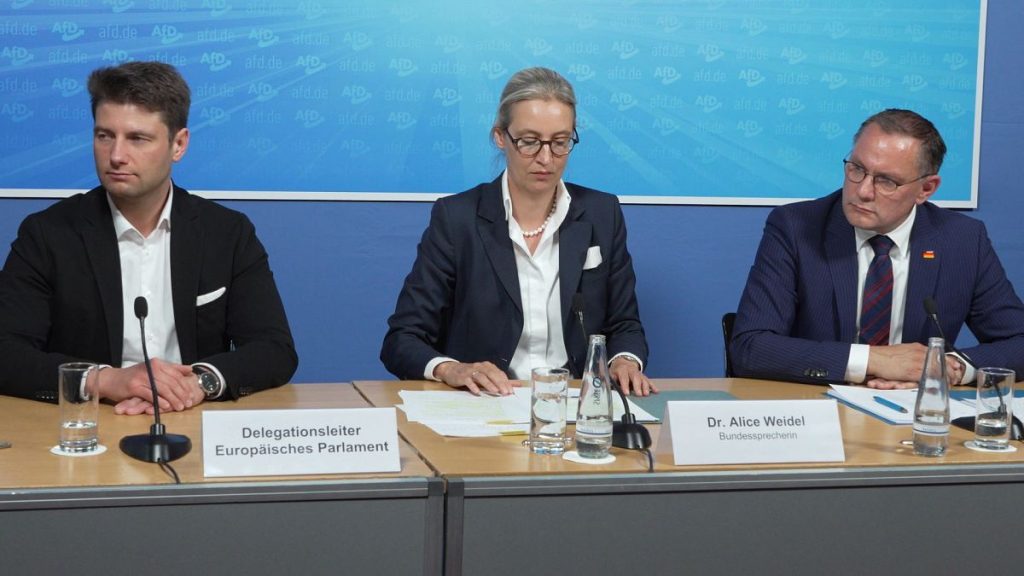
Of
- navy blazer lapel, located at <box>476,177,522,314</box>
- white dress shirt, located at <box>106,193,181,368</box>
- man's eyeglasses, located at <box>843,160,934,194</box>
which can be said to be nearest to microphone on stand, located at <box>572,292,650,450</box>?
navy blazer lapel, located at <box>476,177,522,314</box>

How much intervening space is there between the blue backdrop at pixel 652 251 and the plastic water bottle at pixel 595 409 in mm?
1886

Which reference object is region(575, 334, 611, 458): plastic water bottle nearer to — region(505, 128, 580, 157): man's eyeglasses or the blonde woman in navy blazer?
the blonde woman in navy blazer

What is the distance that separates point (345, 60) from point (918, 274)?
1857 millimetres

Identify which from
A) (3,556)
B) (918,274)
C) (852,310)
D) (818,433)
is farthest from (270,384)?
(918,274)

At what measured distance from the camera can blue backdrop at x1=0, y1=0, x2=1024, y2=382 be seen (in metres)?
3.68

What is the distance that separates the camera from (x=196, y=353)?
8.81 ft

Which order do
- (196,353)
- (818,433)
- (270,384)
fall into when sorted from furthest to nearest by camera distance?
(196,353) → (270,384) → (818,433)

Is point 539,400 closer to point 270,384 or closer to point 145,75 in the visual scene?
point 270,384

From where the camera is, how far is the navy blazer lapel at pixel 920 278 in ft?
9.23

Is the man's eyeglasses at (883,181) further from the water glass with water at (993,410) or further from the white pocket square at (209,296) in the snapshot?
the white pocket square at (209,296)

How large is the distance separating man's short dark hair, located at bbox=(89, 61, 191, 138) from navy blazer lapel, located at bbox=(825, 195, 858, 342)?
163 cm

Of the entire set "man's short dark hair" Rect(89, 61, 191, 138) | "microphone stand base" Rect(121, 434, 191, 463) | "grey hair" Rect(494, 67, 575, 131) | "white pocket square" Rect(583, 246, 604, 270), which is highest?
"grey hair" Rect(494, 67, 575, 131)

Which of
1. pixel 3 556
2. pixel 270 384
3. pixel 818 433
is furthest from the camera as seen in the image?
pixel 270 384

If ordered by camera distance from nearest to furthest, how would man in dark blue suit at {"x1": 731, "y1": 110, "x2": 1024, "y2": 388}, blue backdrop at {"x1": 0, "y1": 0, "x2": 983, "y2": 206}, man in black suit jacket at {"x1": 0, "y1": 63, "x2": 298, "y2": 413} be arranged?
man in black suit jacket at {"x1": 0, "y1": 63, "x2": 298, "y2": 413} < man in dark blue suit at {"x1": 731, "y1": 110, "x2": 1024, "y2": 388} < blue backdrop at {"x1": 0, "y1": 0, "x2": 983, "y2": 206}
